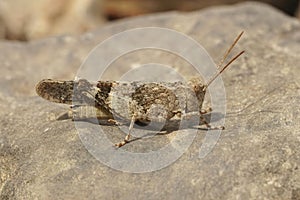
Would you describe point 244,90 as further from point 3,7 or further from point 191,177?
point 3,7

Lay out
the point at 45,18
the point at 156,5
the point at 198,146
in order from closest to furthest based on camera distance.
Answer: the point at 198,146
the point at 45,18
the point at 156,5

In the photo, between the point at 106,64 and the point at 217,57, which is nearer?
the point at 217,57

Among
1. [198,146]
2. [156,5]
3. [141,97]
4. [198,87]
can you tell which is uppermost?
[156,5]

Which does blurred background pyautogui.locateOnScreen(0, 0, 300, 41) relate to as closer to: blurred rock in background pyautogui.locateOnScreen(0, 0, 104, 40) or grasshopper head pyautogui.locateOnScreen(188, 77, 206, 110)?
blurred rock in background pyautogui.locateOnScreen(0, 0, 104, 40)

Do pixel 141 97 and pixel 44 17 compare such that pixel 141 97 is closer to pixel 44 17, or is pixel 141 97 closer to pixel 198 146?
pixel 198 146

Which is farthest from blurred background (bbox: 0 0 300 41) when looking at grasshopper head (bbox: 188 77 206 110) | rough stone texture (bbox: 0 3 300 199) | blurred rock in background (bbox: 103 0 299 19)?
grasshopper head (bbox: 188 77 206 110)

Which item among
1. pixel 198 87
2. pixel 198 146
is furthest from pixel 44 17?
pixel 198 146

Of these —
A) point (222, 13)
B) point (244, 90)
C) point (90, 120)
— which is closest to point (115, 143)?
point (90, 120)
